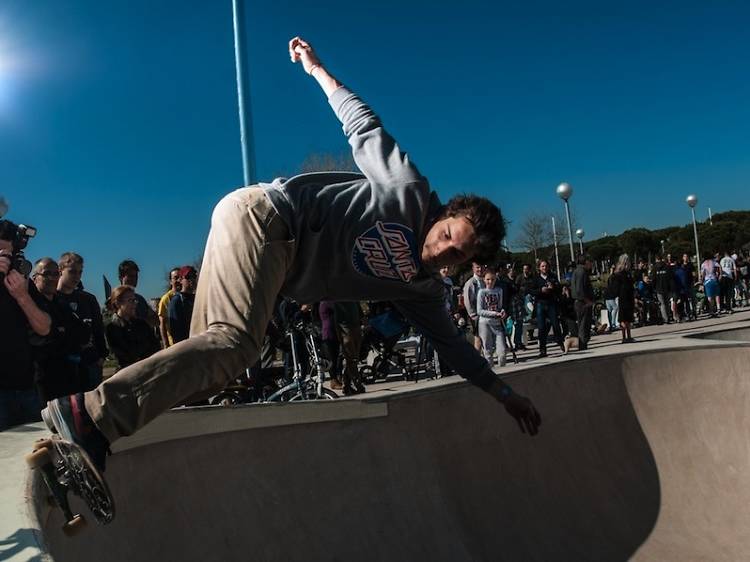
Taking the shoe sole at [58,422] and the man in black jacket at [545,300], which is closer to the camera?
the shoe sole at [58,422]

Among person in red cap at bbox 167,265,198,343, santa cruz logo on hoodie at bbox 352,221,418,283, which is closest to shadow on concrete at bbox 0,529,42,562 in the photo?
santa cruz logo on hoodie at bbox 352,221,418,283

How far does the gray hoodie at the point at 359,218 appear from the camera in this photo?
2.22 m

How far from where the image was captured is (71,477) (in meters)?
1.76

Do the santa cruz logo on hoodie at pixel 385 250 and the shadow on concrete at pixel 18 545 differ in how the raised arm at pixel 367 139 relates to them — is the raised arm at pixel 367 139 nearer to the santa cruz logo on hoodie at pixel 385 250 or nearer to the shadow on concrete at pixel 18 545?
the santa cruz logo on hoodie at pixel 385 250

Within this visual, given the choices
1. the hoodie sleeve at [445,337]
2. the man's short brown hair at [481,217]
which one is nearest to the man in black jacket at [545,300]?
the hoodie sleeve at [445,337]

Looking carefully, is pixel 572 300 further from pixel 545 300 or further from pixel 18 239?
pixel 18 239

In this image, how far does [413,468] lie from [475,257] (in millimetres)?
1771

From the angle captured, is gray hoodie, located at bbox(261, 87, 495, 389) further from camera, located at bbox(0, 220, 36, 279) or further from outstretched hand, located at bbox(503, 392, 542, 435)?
camera, located at bbox(0, 220, 36, 279)

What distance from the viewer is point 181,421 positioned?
9.54 feet

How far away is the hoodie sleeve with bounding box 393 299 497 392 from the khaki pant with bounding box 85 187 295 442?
90cm

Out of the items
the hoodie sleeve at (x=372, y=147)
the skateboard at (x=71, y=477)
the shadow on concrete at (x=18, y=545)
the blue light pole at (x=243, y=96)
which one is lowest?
the shadow on concrete at (x=18, y=545)

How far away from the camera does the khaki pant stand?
5.81ft

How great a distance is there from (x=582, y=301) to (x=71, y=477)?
1029cm

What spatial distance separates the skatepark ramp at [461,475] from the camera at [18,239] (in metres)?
1.59
